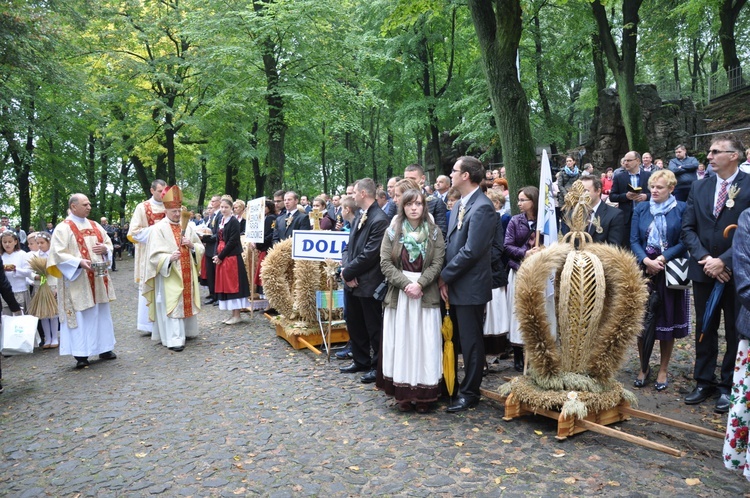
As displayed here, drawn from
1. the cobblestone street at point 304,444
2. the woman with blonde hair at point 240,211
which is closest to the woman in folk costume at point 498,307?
the cobblestone street at point 304,444

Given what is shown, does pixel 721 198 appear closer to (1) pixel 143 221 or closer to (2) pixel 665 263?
(2) pixel 665 263

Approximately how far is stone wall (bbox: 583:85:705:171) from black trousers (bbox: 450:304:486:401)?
18.3m

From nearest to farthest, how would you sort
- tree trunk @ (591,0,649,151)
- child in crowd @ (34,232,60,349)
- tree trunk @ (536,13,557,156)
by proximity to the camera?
child in crowd @ (34,232,60,349)
tree trunk @ (591,0,649,151)
tree trunk @ (536,13,557,156)

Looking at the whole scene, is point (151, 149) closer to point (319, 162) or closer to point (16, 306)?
point (319, 162)

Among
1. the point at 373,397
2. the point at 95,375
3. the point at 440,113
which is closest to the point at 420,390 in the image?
the point at 373,397

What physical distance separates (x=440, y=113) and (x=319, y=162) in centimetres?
1493

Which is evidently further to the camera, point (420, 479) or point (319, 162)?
point (319, 162)

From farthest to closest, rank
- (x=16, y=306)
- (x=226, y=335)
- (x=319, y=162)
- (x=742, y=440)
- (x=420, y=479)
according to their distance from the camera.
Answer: (x=319, y=162) < (x=226, y=335) < (x=16, y=306) < (x=420, y=479) < (x=742, y=440)

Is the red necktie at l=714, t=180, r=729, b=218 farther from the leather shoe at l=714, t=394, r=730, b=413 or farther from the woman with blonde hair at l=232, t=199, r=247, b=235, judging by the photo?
the woman with blonde hair at l=232, t=199, r=247, b=235

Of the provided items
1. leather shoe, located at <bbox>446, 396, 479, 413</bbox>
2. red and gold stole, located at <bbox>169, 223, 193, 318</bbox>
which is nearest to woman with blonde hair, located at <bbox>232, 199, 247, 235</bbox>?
red and gold stole, located at <bbox>169, 223, 193, 318</bbox>

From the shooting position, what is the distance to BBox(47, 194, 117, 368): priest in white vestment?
7.18 metres

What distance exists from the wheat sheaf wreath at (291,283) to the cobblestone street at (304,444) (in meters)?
1.28

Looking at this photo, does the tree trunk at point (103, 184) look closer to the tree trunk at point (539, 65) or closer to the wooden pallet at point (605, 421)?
the tree trunk at point (539, 65)

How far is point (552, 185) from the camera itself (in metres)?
5.75
